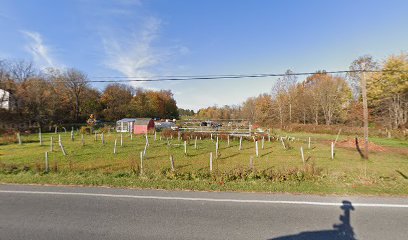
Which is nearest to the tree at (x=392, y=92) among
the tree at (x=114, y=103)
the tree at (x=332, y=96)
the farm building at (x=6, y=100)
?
the tree at (x=332, y=96)

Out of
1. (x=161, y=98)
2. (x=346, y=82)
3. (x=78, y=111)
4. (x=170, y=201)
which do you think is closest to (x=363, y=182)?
(x=170, y=201)

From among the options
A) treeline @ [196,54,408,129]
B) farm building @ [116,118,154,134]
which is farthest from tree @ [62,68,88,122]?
treeline @ [196,54,408,129]

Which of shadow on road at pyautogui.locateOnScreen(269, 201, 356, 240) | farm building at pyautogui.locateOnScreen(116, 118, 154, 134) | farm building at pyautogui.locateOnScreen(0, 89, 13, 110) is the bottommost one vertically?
shadow on road at pyautogui.locateOnScreen(269, 201, 356, 240)

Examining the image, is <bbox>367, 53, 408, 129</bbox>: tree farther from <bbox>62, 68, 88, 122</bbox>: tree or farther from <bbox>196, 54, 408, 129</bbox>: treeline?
<bbox>62, 68, 88, 122</bbox>: tree

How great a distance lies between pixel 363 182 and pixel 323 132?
1674 inches

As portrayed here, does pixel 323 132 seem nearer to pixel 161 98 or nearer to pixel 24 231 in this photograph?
pixel 24 231

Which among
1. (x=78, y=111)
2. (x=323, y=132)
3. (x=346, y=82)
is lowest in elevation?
(x=323, y=132)

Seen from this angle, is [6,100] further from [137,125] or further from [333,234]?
[333,234]

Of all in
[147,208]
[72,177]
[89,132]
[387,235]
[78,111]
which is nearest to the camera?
[387,235]

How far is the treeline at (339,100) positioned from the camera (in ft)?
144

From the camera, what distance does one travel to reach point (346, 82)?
56.8 meters

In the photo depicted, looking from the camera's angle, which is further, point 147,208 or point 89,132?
point 89,132

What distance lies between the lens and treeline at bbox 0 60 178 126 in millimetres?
47156

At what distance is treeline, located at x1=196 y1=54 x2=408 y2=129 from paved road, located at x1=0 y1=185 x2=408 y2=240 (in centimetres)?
Answer: 4079
